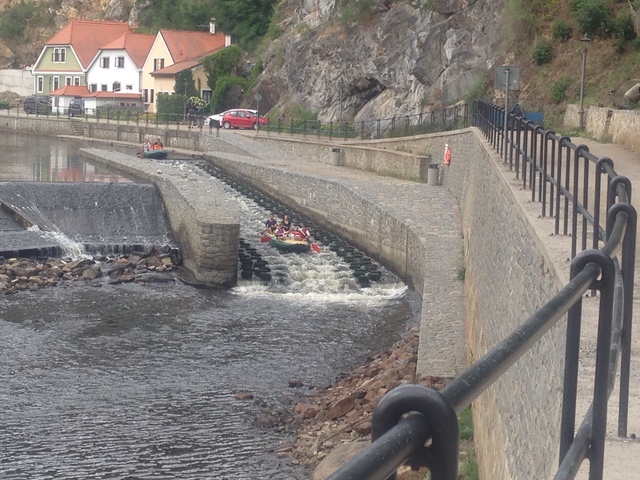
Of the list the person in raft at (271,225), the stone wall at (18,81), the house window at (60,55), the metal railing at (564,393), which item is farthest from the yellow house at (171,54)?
the metal railing at (564,393)

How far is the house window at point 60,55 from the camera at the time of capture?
8700 cm

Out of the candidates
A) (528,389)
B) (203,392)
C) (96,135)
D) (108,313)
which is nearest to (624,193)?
(528,389)

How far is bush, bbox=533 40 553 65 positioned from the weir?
43.5 feet

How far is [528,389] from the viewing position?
696 centimetres

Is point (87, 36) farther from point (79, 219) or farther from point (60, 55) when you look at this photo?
point (79, 219)

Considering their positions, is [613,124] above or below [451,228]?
above

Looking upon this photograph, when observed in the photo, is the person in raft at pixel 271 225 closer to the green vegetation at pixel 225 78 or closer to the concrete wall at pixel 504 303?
the concrete wall at pixel 504 303

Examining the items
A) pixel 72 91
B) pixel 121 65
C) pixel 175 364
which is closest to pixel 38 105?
pixel 72 91

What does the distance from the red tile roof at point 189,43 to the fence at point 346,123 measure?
30.7 ft

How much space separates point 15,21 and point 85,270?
290 feet

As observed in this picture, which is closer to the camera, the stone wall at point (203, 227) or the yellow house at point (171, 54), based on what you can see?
the stone wall at point (203, 227)

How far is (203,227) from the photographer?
24.9 metres

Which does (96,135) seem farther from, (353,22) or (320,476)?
(320,476)

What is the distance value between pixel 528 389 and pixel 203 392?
9.31 meters
